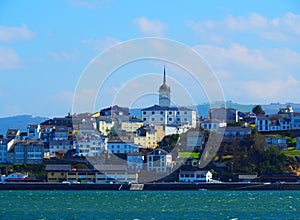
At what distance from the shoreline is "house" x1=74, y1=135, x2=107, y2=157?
664 cm

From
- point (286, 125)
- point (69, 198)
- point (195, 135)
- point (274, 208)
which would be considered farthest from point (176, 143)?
point (274, 208)

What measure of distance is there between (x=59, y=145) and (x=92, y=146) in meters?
3.32

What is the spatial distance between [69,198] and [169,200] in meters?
4.59

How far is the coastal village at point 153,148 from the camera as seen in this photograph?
185ft

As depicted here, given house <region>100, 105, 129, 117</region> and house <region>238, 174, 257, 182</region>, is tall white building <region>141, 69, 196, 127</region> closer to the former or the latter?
house <region>100, 105, 129, 117</region>

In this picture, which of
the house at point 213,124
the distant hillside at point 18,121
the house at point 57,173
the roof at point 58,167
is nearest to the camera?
the house at point 57,173

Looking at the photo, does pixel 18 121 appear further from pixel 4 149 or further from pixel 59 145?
pixel 4 149

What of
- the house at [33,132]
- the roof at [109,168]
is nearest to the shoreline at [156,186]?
the roof at [109,168]

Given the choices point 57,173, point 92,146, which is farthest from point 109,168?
point 92,146

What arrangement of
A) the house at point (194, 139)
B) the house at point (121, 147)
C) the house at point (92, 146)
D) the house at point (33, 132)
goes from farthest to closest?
the house at point (33, 132) < the house at point (121, 147) < the house at point (92, 146) < the house at point (194, 139)

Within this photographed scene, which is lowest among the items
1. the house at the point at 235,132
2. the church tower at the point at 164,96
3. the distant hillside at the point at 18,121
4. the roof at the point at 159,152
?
the roof at the point at 159,152

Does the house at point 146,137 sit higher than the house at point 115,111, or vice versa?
the house at point 115,111

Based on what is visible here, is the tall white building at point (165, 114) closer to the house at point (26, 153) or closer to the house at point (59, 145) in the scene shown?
the house at point (59, 145)

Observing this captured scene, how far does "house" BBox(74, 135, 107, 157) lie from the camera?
202ft
